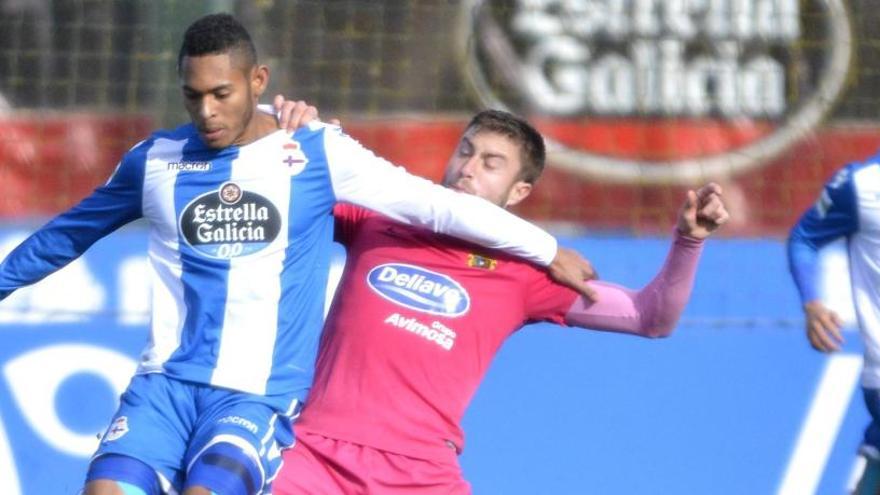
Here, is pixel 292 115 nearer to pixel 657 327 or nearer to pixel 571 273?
pixel 571 273

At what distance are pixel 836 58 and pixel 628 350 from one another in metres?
1.49

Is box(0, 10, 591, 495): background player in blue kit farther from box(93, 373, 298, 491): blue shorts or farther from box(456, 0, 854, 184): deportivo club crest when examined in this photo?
box(456, 0, 854, 184): deportivo club crest

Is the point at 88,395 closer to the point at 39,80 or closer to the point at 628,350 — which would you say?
the point at 39,80

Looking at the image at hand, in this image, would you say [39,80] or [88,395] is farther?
[39,80]

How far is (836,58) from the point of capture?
715 cm

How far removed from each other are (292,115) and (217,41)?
324 mm

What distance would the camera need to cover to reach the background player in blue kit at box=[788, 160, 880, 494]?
210 inches

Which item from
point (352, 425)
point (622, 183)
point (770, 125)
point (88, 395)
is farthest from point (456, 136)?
point (352, 425)

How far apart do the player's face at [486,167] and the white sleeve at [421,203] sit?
0.16 meters

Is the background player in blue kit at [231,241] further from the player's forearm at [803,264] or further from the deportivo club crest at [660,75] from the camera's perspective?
the deportivo club crest at [660,75]

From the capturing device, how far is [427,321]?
182 inches

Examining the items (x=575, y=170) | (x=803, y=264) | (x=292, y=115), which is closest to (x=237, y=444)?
(x=292, y=115)

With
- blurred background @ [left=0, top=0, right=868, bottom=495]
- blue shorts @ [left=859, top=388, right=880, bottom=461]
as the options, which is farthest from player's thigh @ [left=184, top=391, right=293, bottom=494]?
blurred background @ [left=0, top=0, right=868, bottom=495]

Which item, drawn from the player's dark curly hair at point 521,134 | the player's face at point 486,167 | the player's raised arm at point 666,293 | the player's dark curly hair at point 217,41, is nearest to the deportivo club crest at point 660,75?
the player's dark curly hair at point 521,134
